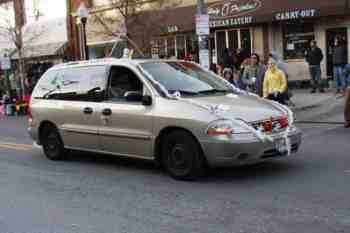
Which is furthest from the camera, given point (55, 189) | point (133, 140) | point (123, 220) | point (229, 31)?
point (229, 31)

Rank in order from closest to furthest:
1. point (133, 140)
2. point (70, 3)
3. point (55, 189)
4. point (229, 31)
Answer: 1. point (55, 189)
2. point (133, 140)
3. point (229, 31)
4. point (70, 3)

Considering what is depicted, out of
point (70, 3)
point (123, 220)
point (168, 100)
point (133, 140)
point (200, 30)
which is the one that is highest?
point (70, 3)

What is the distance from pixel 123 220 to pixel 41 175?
3.01m

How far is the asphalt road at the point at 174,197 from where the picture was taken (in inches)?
218

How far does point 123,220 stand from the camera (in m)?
5.83

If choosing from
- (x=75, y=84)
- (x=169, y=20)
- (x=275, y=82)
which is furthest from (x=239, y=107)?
(x=169, y=20)

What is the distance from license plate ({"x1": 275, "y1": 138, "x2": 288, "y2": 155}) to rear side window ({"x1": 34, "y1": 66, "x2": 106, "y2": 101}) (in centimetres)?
286

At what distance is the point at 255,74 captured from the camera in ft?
46.0

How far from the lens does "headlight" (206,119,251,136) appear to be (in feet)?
22.7

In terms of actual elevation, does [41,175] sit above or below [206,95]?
below

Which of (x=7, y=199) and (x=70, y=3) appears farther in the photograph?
(x=70, y=3)

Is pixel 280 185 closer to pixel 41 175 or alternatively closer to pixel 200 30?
pixel 41 175

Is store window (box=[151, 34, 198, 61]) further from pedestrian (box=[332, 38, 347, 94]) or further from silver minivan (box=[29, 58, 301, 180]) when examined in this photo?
silver minivan (box=[29, 58, 301, 180])


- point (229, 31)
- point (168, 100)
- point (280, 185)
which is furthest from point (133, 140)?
point (229, 31)
